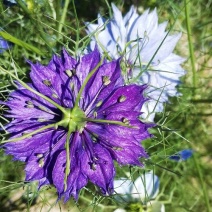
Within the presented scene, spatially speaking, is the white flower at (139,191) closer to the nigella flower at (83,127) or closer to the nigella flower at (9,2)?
the nigella flower at (83,127)

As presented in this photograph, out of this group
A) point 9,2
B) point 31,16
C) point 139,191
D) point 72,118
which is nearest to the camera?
point 72,118

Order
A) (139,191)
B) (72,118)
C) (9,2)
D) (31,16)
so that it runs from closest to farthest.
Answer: (72,118)
(31,16)
(9,2)
(139,191)

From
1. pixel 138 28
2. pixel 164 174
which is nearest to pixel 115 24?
pixel 138 28

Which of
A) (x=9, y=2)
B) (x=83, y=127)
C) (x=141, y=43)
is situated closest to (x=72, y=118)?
(x=83, y=127)

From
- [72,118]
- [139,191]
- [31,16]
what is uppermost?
[31,16]

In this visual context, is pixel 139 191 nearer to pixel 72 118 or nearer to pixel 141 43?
pixel 141 43

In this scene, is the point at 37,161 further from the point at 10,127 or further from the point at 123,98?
the point at 123,98

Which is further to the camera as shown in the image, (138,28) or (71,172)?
(138,28)

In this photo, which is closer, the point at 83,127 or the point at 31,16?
the point at 83,127

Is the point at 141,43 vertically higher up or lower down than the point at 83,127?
higher up
